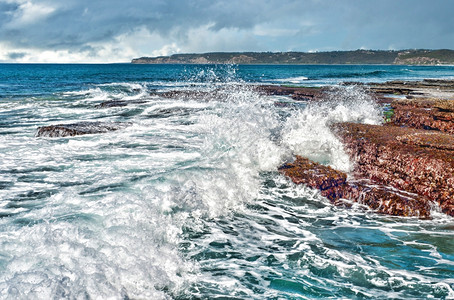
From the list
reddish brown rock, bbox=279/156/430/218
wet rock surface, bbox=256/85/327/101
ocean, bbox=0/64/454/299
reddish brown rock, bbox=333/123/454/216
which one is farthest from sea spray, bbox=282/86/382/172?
wet rock surface, bbox=256/85/327/101

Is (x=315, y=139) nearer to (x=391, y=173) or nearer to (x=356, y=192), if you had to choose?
(x=391, y=173)

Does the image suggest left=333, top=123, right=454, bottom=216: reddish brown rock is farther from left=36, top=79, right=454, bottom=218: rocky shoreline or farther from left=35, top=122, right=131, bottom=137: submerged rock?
left=35, top=122, right=131, bottom=137: submerged rock

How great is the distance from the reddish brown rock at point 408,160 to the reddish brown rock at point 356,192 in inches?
12.0

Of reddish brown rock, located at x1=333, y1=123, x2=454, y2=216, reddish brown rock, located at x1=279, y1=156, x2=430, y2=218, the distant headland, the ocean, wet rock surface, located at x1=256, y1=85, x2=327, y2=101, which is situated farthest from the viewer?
the distant headland

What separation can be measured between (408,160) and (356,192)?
1.24 metres

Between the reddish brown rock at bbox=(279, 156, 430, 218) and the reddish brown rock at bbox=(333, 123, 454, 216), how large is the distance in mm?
305

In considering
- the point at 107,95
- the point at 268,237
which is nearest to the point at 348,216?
the point at 268,237

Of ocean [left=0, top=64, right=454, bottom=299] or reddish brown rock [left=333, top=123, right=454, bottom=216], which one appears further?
reddish brown rock [left=333, top=123, right=454, bottom=216]

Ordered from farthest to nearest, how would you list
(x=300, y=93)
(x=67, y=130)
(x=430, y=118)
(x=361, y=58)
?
(x=361, y=58), (x=300, y=93), (x=67, y=130), (x=430, y=118)

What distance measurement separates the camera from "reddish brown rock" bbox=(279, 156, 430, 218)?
5801mm

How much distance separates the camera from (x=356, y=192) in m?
6.27

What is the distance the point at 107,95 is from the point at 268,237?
24.7 m

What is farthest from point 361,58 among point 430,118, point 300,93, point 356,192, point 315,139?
point 356,192

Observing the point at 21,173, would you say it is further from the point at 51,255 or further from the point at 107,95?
the point at 107,95
